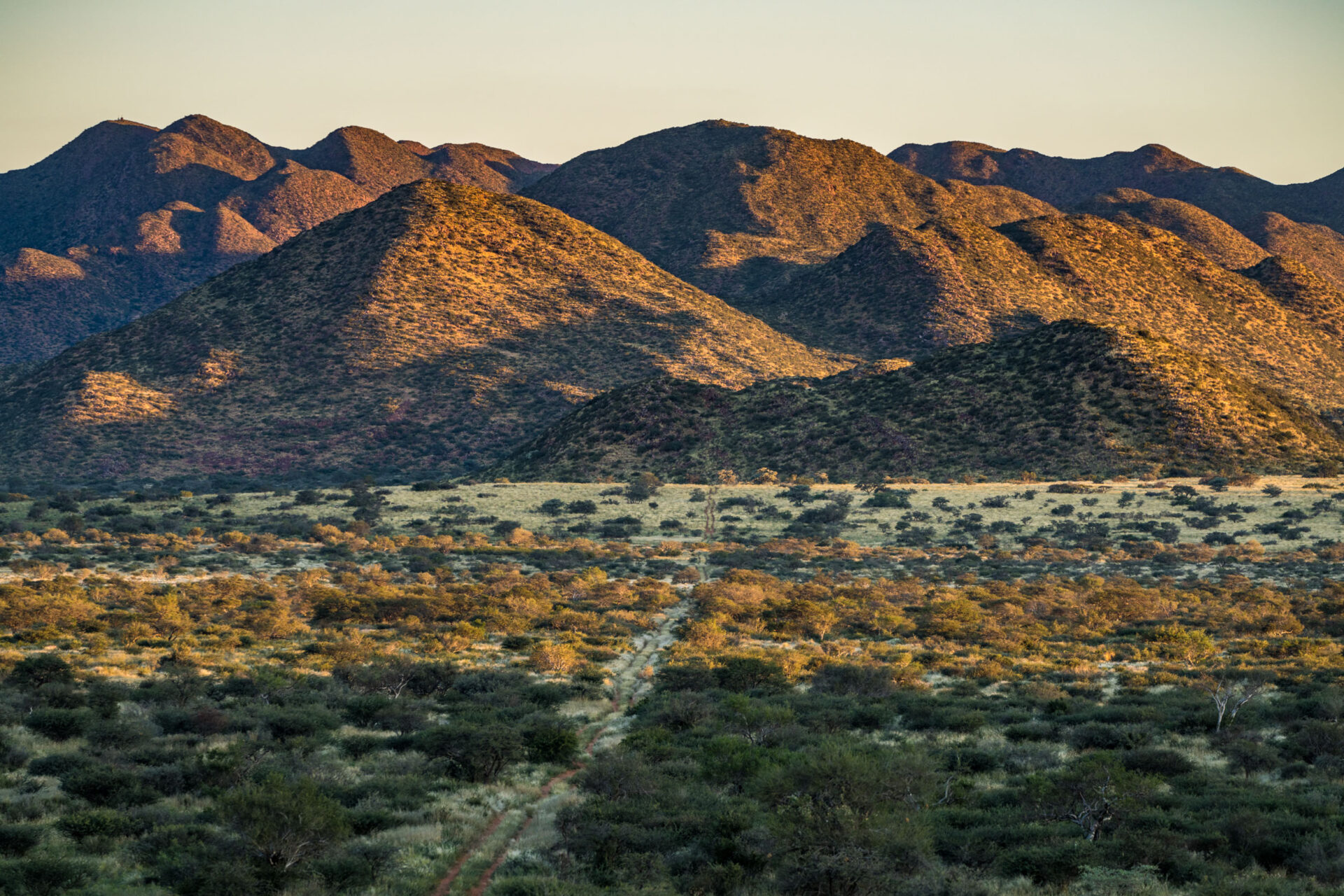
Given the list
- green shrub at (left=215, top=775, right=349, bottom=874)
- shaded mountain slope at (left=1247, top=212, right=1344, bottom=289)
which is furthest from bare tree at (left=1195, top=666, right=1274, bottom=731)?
shaded mountain slope at (left=1247, top=212, right=1344, bottom=289)

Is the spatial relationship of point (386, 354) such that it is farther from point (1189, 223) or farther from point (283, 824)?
point (1189, 223)

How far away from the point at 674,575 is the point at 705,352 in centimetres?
6460

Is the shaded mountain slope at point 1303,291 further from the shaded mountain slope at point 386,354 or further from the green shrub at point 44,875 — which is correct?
the green shrub at point 44,875

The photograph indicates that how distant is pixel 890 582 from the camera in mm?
41219

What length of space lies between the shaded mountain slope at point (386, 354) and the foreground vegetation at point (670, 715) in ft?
142

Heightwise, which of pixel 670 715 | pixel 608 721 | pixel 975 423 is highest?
pixel 975 423

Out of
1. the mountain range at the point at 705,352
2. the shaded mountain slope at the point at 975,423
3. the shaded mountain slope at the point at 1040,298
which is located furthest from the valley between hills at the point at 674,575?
the shaded mountain slope at the point at 1040,298

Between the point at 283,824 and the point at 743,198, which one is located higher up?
the point at 743,198

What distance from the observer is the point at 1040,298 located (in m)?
122

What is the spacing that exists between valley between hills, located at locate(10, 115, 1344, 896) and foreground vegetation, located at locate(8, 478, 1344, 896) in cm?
11

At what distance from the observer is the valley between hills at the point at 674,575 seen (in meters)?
14.1

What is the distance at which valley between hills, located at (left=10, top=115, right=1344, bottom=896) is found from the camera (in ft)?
46.2

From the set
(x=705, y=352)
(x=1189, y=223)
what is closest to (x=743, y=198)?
(x=705, y=352)

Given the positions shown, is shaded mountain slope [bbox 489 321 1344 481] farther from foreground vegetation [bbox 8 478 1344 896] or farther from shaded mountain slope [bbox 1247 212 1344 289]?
shaded mountain slope [bbox 1247 212 1344 289]
